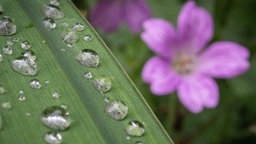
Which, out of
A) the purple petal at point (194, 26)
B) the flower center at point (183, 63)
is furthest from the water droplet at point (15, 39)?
the flower center at point (183, 63)

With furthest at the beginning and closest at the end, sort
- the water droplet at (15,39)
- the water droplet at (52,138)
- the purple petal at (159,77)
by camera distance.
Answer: the purple petal at (159,77) < the water droplet at (15,39) < the water droplet at (52,138)

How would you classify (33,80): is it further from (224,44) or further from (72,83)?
(224,44)

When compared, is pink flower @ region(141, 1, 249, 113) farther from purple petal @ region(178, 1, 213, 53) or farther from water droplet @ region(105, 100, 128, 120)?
water droplet @ region(105, 100, 128, 120)

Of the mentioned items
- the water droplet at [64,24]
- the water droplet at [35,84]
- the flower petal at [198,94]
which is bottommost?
the flower petal at [198,94]

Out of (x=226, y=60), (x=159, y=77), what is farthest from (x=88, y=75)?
(x=226, y=60)

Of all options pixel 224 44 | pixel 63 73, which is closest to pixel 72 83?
pixel 63 73

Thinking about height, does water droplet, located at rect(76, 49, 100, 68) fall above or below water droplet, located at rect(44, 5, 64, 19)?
above

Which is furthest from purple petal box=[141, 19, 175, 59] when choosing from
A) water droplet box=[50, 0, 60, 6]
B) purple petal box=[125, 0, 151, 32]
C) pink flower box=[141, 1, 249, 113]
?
water droplet box=[50, 0, 60, 6]

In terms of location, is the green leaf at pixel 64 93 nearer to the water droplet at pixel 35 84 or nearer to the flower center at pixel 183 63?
the water droplet at pixel 35 84
